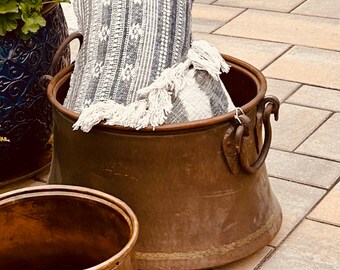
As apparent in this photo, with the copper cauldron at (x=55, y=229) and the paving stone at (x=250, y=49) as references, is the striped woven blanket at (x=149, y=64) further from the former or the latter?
the paving stone at (x=250, y=49)

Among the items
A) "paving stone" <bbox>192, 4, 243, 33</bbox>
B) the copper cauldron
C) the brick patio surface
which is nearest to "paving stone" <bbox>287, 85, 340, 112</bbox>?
the brick patio surface

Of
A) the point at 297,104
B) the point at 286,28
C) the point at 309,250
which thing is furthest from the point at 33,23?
the point at 286,28

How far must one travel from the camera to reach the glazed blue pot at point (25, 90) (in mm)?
2920

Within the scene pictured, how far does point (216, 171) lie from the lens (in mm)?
2514

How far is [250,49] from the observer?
4133 mm

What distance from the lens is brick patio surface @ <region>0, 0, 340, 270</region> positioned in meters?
2.77

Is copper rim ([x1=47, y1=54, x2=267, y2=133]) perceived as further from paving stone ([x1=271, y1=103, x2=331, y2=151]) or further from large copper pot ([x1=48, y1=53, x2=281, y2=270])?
paving stone ([x1=271, y1=103, x2=331, y2=151])

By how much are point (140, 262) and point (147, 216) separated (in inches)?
5.5

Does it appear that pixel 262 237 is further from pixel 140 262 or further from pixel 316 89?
pixel 316 89

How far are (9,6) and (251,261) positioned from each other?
105cm

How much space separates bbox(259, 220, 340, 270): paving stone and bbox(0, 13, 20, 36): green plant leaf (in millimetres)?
1042

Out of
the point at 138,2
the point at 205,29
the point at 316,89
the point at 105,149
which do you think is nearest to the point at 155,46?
the point at 138,2

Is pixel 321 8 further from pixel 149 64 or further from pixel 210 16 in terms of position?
pixel 149 64

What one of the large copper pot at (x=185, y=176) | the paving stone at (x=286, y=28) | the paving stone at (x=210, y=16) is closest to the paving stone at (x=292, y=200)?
the large copper pot at (x=185, y=176)
